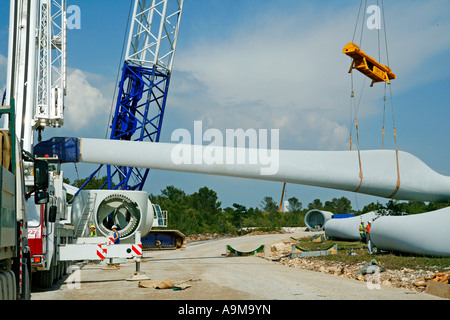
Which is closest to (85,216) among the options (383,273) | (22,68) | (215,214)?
(22,68)

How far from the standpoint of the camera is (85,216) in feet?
63.9

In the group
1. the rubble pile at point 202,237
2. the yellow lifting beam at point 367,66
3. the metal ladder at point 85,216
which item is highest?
the yellow lifting beam at point 367,66

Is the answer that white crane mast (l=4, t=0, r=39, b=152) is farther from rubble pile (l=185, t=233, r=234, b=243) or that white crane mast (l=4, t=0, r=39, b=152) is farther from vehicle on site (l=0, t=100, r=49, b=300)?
rubble pile (l=185, t=233, r=234, b=243)

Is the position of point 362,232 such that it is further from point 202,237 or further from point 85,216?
point 202,237

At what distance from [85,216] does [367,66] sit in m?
12.6

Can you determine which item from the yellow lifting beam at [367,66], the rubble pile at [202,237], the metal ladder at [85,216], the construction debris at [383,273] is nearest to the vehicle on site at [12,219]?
the construction debris at [383,273]

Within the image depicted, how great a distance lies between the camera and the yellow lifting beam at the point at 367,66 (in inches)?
748

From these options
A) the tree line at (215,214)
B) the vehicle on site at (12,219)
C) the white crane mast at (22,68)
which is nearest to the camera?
the vehicle on site at (12,219)

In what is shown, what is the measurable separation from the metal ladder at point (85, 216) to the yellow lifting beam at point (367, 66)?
11517mm

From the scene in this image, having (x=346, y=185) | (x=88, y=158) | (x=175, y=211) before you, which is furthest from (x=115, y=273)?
(x=175, y=211)

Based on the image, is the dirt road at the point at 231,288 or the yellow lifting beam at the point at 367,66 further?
the yellow lifting beam at the point at 367,66

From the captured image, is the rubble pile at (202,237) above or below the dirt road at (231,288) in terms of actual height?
below

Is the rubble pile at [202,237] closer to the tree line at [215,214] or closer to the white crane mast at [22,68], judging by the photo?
the tree line at [215,214]
